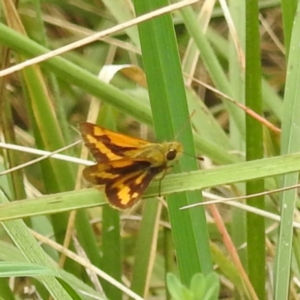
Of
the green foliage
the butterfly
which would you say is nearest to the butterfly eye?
the butterfly

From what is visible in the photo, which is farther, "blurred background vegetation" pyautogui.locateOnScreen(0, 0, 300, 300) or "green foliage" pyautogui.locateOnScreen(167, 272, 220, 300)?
"blurred background vegetation" pyautogui.locateOnScreen(0, 0, 300, 300)

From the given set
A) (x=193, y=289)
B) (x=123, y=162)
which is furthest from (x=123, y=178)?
(x=193, y=289)

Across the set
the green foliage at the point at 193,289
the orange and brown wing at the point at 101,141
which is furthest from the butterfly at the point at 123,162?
the green foliage at the point at 193,289

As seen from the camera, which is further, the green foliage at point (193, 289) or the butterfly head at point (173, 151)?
the butterfly head at point (173, 151)

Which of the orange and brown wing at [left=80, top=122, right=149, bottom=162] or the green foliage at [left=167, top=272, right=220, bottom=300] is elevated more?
the orange and brown wing at [left=80, top=122, right=149, bottom=162]

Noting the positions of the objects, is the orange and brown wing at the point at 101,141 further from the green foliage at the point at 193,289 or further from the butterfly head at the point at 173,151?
the green foliage at the point at 193,289

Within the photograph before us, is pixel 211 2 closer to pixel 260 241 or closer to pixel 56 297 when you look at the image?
pixel 260 241

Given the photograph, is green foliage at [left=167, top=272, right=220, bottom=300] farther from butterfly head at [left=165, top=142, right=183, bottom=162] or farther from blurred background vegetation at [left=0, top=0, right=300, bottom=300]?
butterfly head at [left=165, top=142, right=183, bottom=162]

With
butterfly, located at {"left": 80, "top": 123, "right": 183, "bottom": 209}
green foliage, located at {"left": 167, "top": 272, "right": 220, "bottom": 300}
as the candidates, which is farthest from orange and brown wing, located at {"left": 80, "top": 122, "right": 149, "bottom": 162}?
green foliage, located at {"left": 167, "top": 272, "right": 220, "bottom": 300}

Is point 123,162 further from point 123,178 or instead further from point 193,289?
point 193,289
